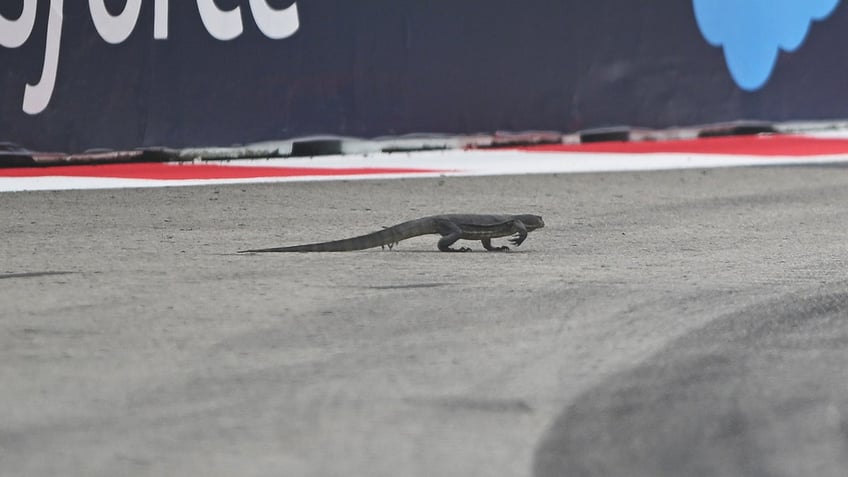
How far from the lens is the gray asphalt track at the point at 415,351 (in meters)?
2.79

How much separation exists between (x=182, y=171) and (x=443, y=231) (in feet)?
9.69

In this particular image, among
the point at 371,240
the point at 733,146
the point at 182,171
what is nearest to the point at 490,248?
the point at 371,240

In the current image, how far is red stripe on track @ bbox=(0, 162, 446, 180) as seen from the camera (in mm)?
7863

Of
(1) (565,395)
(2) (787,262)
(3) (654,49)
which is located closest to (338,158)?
(3) (654,49)

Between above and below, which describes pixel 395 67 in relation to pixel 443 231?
above

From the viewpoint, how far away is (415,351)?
3.68 meters

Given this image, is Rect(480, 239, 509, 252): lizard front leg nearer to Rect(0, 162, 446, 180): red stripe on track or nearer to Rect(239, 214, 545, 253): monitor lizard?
Rect(239, 214, 545, 253): monitor lizard

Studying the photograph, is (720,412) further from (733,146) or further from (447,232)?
(733,146)

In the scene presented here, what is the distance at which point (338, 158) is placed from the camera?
895 centimetres

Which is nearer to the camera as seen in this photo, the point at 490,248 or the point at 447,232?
the point at 447,232

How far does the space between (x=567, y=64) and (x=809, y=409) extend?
275 inches

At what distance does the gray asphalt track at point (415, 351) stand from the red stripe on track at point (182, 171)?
123 cm

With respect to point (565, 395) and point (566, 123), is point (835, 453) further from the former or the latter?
point (566, 123)

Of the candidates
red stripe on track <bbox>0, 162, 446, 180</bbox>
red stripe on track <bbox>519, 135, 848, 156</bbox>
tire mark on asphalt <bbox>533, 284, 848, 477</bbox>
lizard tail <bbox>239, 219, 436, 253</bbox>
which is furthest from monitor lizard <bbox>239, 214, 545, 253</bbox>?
red stripe on track <bbox>519, 135, 848, 156</bbox>
